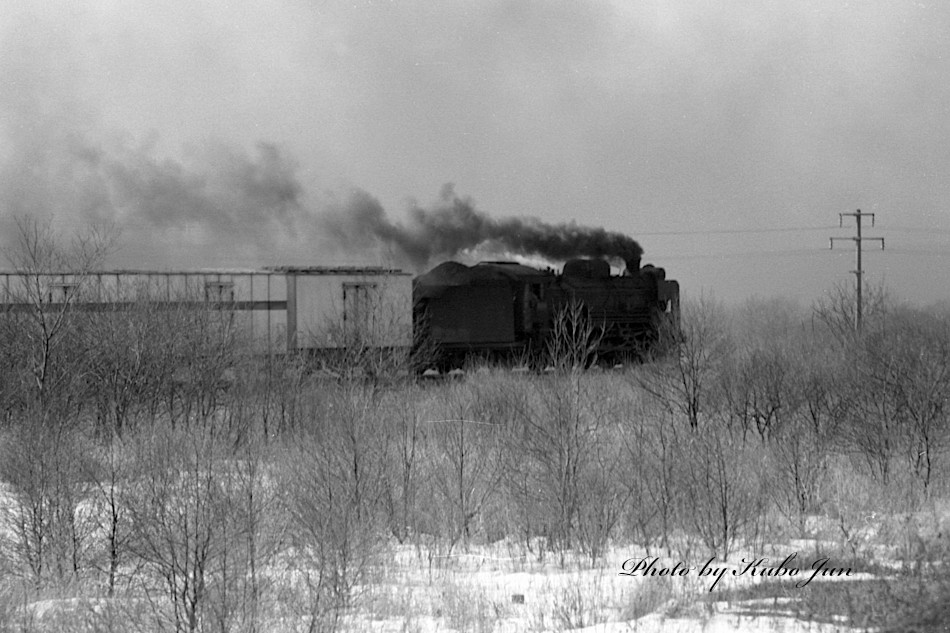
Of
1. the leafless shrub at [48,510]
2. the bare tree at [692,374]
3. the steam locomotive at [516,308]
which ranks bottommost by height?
the leafless shrub at [48,510]

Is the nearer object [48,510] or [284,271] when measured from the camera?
[48,510]

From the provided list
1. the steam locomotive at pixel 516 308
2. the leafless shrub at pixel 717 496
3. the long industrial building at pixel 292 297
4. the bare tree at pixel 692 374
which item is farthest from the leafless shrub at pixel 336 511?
the steam locomotive at pixel 516 308

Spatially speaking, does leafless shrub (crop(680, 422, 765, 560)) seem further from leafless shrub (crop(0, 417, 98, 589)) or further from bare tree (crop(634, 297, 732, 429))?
leafless shrub (crop(0, 417, 98, 589))

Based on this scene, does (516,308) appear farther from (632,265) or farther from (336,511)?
(336,511)

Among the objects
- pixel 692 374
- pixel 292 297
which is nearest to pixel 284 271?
pixel 292 297

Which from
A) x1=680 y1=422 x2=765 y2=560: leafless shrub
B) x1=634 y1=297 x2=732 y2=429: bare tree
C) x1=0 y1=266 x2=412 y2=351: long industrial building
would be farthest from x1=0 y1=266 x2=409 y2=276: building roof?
x1=680 y1=422 x2=765 y2=560: leafless shrub

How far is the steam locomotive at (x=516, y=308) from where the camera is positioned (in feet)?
98.1

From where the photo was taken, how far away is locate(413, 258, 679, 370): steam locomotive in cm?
2989

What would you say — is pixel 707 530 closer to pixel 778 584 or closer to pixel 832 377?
pixel 778 584

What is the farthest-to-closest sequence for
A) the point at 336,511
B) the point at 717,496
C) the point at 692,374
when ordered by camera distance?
the point at 692,374
the point at 717,496
the point at 336,511

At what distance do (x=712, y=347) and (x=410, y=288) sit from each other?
29.7 ft

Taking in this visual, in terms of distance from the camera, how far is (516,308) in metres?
30.7

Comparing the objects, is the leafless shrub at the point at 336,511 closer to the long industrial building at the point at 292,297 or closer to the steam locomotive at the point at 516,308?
the long industrial building at the point at 292,297

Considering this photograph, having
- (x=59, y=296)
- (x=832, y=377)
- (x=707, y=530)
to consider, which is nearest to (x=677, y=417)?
(x=832, y=377)
